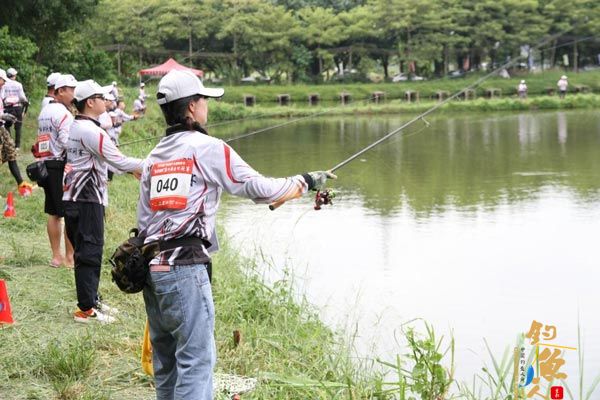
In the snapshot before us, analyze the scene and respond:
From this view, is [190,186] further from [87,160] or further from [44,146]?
[44,146]

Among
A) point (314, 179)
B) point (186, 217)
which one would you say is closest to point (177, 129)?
point (186, 217)

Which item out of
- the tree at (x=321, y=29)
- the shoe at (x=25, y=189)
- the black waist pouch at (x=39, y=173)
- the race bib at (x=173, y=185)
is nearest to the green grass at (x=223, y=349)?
the black waist pouch at (x=39, y=173)

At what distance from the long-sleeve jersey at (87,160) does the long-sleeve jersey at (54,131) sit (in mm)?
705

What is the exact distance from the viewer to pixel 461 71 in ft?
151

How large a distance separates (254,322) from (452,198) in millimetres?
7515

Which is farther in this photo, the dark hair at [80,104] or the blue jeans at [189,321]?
the dark hair at [80,104]

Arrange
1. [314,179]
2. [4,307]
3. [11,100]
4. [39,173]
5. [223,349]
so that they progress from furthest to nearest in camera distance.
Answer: [11,100]
[39,173]
[4,307]
[223,349]
[314,179]

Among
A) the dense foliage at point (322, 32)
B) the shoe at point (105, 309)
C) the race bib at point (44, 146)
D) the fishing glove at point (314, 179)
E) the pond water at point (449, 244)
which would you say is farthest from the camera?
the dense foliage at point (322, 32)

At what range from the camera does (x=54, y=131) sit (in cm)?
641

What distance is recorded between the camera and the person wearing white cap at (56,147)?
628 cm

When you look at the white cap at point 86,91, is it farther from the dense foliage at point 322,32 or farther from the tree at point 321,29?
the tree at point 321,29

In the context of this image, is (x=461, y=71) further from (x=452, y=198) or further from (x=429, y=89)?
(x=452, y=198)

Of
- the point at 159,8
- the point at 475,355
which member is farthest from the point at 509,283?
the point at 159,8

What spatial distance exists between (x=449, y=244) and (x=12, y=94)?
7348 millimetres
